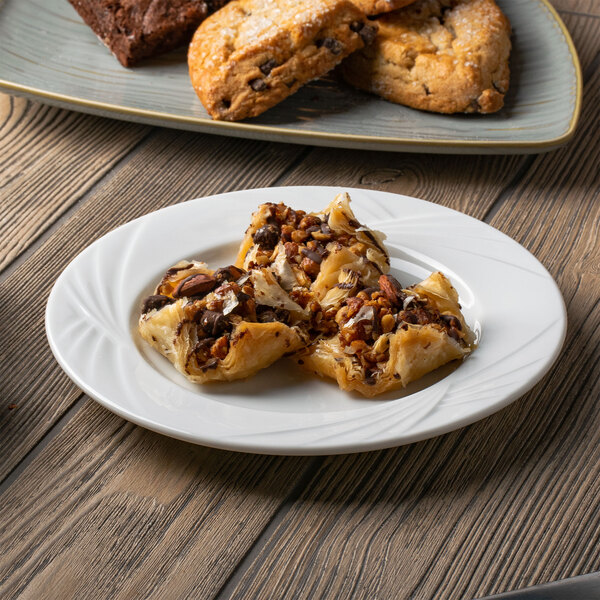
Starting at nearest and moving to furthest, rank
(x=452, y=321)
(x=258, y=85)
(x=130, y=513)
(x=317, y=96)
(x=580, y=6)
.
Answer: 1. (x=130, y=513)
2. (x=452, y=321)
3. (x=258, y=85)
4. (x=317, y=96)
5. (x=580, y=6)

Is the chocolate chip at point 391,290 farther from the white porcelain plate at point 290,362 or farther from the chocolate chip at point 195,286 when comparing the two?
the chocolate chip at point 195,286

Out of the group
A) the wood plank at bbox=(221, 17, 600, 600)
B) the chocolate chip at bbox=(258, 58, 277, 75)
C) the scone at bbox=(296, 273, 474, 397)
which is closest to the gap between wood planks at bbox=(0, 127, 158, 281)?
the chocolate chip at bbox=(258, 58, 277, 75)

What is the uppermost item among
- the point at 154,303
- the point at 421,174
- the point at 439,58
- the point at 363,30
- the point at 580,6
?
the point at 154,303

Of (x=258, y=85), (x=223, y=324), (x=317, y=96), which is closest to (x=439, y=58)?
(x=317, y=96)

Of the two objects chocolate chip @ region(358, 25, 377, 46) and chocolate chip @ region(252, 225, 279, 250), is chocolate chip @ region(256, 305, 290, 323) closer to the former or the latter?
chocolate chip @ region(252, 225, 279, 250)

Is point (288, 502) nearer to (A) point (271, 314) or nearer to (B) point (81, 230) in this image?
(A) point (271, 314)

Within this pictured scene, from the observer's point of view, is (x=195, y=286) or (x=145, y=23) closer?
(x=195, y=286)

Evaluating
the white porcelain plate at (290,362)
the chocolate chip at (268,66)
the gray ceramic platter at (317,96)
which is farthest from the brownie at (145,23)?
the white porcelain plate at (290,362)

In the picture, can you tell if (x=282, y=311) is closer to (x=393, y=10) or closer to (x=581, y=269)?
(x=581, y=269)
